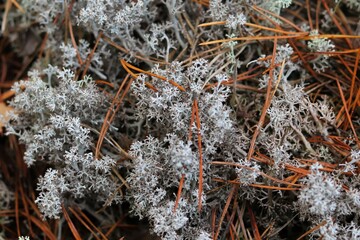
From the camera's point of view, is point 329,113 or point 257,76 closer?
point 329,113

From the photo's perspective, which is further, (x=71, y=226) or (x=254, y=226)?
(x=71, y=226)

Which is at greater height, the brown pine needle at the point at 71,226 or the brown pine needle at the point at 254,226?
the brown pine needle at the point at 254,226

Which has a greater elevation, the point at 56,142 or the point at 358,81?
the point at 358,81

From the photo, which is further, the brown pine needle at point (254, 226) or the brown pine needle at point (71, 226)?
the brown pine needle at point (71, 226)

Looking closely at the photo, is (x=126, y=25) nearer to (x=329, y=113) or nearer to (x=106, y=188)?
(x=106, y=188)

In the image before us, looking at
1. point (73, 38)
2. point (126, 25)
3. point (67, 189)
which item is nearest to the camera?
point (67, 189)

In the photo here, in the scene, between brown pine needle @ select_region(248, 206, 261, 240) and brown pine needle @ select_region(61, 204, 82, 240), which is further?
brown pine needle @ select_region(61, 204, 82, 240)

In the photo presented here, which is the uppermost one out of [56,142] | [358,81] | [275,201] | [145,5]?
[145,5]

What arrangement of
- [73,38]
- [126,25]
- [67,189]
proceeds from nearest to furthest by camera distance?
1. [67,189]
2. [126,25]
3. [73,38]

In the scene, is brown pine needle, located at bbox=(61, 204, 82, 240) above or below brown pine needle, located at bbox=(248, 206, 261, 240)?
below

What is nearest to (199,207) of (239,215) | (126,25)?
(239,215)
